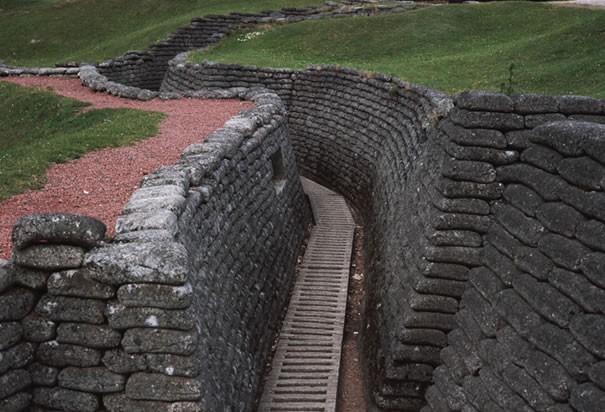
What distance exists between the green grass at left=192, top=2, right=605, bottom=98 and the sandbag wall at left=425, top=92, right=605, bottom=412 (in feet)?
15.2

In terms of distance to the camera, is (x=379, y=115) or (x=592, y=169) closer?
(x=592, y=169)

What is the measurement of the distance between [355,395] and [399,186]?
13.6 ft

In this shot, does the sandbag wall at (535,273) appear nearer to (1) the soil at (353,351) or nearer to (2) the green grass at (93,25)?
(1) the soil at (353,351)

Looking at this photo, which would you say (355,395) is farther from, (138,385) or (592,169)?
(592,169)

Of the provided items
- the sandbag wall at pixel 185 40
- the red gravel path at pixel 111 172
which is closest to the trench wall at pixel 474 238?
the red gravel path at pixel 111 172

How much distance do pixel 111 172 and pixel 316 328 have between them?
14.5 ft

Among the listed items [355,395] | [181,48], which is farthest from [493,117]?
[181,48]

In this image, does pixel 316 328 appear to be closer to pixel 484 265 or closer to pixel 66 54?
pixel 484 265

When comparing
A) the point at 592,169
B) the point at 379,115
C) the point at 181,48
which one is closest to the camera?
the point at 592,169

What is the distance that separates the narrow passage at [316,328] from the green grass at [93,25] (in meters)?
17.5

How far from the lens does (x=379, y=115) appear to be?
14.9 metres

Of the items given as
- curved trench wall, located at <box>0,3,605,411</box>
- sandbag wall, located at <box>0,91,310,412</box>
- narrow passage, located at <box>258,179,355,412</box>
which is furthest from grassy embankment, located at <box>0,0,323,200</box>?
narrow passage, located at <box>258,179,355,412</box>

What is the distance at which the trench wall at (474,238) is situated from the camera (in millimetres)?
5711

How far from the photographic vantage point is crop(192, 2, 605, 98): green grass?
13.1 m
